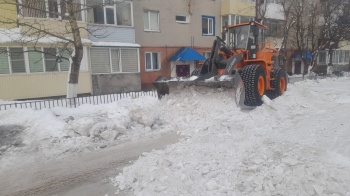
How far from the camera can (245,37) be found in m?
10.4

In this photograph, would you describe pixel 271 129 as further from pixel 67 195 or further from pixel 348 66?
pixel 348 66

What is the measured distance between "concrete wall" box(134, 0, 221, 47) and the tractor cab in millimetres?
9373

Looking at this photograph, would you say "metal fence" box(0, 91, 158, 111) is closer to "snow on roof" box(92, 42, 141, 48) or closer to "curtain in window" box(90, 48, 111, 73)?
"curtain in window" box(90, 48, 111, 73)

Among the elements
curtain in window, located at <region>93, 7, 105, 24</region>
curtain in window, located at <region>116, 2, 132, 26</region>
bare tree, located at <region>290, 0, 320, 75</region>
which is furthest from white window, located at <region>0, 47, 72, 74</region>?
bare tree, located at <region>290, 0, 320, 75</region>

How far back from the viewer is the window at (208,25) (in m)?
22.8

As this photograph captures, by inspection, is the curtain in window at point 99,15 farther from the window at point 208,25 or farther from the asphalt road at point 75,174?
the asphalt road at point 75,174

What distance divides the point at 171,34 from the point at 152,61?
259 centimetres

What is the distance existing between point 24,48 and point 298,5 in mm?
21018

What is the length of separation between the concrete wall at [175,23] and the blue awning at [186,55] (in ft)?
2.61

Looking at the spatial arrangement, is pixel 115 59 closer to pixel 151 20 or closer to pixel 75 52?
pixel 151 20

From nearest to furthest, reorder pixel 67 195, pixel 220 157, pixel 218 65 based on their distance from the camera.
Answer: pixel 67 195
pixel 220 157
pixel 218 65

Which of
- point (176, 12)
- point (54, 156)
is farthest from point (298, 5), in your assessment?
point (54, 156)

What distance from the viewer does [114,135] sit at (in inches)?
280

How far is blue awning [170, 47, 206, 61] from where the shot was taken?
19880 millimetres
